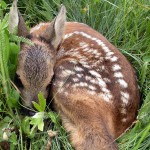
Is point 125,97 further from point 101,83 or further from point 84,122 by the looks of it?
point 84,122

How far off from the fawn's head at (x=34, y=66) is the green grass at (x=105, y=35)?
105 millimetres

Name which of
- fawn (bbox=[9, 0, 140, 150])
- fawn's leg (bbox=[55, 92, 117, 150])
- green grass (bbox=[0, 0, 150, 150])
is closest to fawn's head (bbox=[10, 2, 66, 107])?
fawn (bbox=[9, 0, 140, 150])

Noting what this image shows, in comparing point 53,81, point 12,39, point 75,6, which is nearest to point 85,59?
point 53,81

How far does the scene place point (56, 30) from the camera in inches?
200

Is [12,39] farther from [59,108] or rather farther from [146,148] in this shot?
[146,148]

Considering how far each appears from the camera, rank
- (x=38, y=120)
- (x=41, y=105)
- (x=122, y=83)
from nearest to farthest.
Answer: (x=38, y=120) → (x=41, y=105) → (x=122, y=83)

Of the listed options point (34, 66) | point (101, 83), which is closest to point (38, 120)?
point (34, 66)

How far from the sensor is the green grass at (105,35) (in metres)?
4.51

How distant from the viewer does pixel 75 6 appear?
603cm

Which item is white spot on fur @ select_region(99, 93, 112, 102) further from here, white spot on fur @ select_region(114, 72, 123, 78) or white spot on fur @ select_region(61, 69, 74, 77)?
white spot on fur @ select_region(61, 69, 74, 77)

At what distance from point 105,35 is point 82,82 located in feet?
3.86

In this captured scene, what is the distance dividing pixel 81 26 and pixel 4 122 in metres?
1.46

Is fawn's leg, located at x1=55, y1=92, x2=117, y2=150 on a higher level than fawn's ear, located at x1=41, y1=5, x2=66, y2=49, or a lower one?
lower

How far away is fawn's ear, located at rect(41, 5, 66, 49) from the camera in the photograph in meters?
5.04
